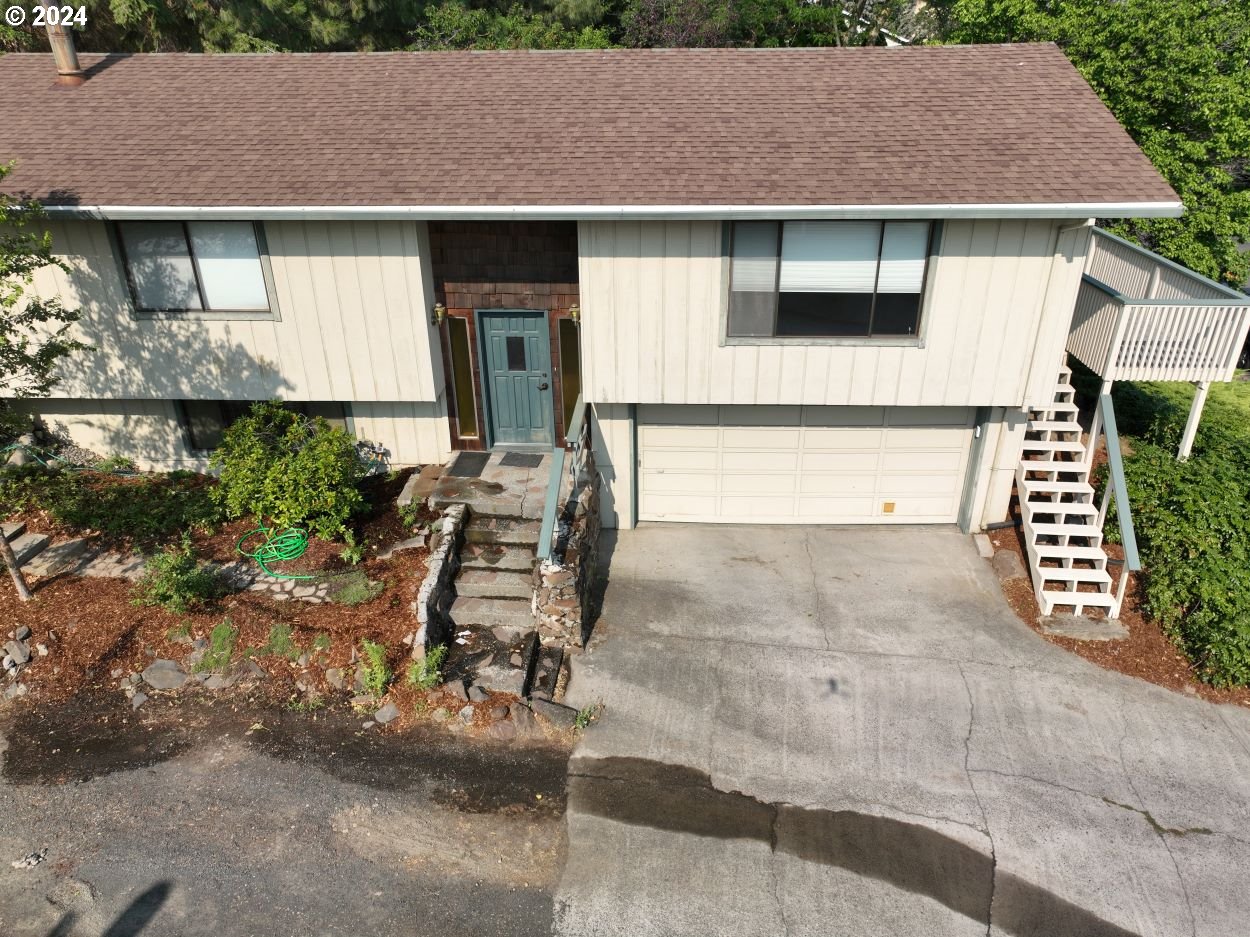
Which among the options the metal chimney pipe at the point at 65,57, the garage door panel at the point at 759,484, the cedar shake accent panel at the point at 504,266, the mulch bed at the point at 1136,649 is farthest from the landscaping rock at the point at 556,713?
the metal chimney pipe at the point at 65,57

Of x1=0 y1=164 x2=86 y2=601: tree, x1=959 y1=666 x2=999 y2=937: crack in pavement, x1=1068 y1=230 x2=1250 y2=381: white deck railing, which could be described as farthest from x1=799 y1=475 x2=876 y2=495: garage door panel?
x1=0 y1=164 x2=86 y2=601: tree

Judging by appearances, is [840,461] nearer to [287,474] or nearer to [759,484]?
[759,484]

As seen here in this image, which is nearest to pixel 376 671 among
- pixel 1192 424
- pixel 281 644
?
pixel 281 644

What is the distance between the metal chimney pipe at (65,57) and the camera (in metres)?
11.5

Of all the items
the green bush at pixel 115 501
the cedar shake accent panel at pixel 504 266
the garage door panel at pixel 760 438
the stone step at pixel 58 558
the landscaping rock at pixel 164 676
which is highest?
the cedar shake accent panel at pixel 504 266

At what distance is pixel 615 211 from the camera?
29.2ft

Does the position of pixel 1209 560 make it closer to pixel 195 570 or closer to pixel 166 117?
pixel 195 570

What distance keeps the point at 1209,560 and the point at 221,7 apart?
86.0 feet

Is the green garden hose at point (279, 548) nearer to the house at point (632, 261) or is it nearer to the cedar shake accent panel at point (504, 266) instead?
the house at point (632, 261)

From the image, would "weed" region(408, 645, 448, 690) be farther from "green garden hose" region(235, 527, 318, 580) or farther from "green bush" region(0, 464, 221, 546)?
"green bush" region(0, 464, 221, 546)

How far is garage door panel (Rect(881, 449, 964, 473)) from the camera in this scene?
11219 mm

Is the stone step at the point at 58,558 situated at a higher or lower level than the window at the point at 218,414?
lower

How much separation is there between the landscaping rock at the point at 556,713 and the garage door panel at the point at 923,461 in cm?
604

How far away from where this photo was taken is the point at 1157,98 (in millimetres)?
14391
